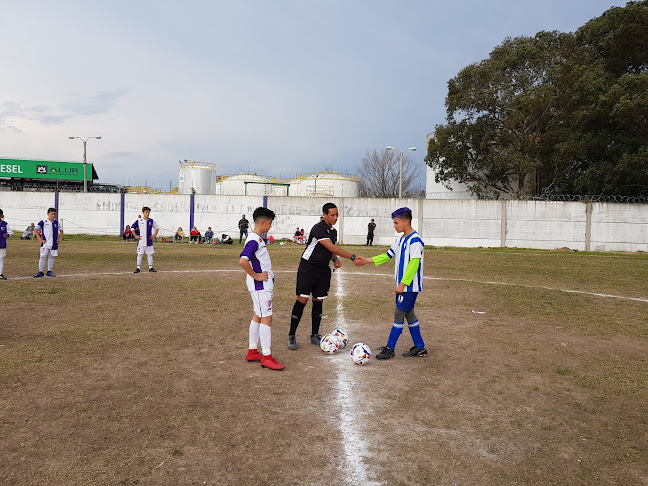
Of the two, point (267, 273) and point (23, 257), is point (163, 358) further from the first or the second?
point (23, 257)

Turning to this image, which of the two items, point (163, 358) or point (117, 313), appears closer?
point (163, 358)

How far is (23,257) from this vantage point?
65.4 feet

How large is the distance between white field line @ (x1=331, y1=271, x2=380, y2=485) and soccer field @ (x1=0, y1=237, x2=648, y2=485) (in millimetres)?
20

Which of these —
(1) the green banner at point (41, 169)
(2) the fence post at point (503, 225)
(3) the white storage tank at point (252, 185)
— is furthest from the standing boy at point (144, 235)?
(3) the white storage tank at point (252, 185)

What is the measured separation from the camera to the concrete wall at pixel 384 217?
31719 mm

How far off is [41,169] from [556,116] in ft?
157

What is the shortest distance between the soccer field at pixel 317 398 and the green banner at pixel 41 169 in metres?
44.6

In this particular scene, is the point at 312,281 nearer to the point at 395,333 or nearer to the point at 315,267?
the point at 315,267

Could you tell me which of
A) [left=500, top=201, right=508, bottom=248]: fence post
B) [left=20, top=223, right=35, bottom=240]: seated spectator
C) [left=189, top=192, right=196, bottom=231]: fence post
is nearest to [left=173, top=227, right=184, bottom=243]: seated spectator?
[left=189, top=192, right=196, bottom=231]: fence post

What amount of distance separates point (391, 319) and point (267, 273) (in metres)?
3.76

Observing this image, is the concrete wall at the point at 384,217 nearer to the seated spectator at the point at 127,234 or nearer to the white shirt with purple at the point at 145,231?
the seated spectator at the point at 127,234

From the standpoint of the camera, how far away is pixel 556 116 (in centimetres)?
3709

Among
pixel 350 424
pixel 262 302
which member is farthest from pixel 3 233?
pixel 350 424

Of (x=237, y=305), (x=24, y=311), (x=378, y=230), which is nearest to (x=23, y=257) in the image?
(x=24, y=311)
